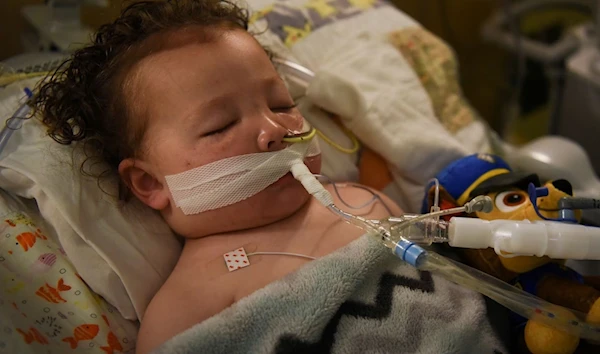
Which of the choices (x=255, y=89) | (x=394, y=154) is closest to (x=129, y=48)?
(x=255, y=89)

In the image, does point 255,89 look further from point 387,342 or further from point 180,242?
point 387,342

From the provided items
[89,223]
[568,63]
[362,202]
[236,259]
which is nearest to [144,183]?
[89,223]

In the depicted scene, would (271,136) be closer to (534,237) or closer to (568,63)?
(534,237)

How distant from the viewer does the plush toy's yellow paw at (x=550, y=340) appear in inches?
30.8

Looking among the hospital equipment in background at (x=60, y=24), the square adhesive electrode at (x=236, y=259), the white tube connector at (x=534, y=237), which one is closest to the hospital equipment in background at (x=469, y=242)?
the white tube connector at (x=534, y=237)

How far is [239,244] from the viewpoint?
91 cm

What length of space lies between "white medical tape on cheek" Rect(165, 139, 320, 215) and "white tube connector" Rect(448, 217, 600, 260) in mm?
292

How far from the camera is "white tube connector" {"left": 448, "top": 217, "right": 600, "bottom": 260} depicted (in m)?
0.72

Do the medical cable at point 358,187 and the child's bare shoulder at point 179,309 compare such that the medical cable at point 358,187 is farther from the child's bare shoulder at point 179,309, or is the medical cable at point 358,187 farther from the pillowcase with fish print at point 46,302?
the pillowcase with fish print at point 46,302

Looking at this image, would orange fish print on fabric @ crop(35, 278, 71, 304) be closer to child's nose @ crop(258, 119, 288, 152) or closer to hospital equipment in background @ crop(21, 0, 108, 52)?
child's nose @ crop(258, 119, 288, 152)

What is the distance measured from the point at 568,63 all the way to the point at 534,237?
114 centimetres

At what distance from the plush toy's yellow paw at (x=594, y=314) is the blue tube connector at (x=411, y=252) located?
0.90 feet

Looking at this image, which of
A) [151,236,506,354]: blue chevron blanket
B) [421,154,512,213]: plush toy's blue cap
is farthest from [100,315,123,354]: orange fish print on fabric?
[421,154,512,213]: plush toy's blue cap

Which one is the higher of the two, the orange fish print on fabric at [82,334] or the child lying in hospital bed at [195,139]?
the child lying in hospital bed at [195,139]
